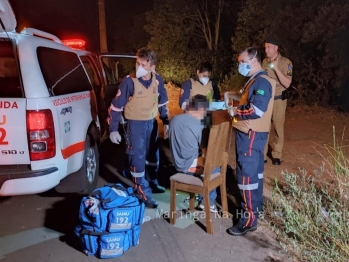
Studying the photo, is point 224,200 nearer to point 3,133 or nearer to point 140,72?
point 140,72

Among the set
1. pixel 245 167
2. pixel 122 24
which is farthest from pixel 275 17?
pixel 122 24

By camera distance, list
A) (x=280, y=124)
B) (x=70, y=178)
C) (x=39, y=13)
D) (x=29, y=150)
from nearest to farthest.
→ 1. (x=29, y=150)
2. (x=70, y=178)
3. (x=280, y=124)
4. (x=39, y=13)

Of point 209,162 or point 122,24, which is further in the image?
point 122,24

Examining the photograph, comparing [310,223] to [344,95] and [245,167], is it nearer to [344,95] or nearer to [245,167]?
[245,167]

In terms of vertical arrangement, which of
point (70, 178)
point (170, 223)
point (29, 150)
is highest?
point (29, 150)

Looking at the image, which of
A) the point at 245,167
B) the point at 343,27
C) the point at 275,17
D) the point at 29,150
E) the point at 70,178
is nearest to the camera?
the point at 29,150

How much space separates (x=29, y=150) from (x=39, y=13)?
25.7 metres

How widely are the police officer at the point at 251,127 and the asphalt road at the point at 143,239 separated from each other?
0.70ft

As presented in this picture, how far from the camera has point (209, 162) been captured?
365 cm

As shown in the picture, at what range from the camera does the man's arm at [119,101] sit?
4.19 metres

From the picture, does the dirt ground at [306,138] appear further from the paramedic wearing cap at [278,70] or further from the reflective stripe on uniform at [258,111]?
the reflective stripe on uniform at [258,111]

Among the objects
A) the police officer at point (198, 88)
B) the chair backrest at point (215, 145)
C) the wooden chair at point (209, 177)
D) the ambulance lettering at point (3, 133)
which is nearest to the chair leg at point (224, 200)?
the wooden chair at point (209, 177)

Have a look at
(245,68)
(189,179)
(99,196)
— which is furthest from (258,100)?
(99,196)

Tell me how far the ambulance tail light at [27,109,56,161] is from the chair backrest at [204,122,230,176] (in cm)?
146
